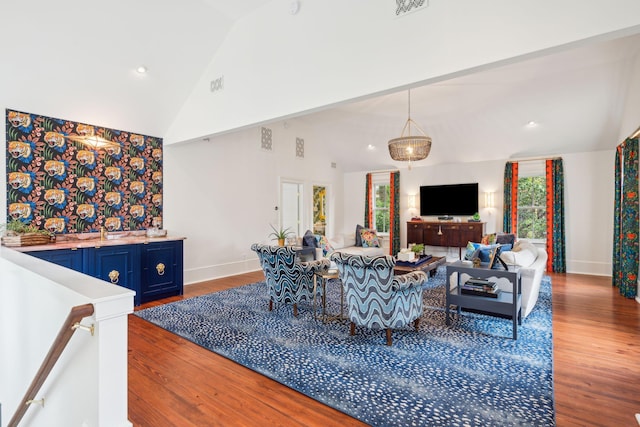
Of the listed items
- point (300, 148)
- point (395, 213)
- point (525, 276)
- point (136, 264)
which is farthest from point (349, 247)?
point (136, 264)

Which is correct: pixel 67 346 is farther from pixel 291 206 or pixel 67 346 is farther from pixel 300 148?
pixel 300 148

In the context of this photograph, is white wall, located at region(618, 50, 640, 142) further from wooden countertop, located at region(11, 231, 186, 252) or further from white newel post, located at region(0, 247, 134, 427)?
wooden countertop, located at region(11, 231, 186, 252)

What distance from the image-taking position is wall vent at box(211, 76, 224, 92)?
4676 millimetres

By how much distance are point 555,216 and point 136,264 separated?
8219mm

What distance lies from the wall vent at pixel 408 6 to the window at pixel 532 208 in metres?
6.29

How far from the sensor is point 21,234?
12.8 ft

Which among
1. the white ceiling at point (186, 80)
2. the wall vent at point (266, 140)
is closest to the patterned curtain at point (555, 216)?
the white ceiling at point (186, 80)

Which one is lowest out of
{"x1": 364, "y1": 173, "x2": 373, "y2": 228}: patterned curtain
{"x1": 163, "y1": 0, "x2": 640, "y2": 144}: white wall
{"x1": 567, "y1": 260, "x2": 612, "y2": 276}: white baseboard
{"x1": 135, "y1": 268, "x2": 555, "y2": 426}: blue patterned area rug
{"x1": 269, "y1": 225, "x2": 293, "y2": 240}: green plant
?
{"x1": 135, "y1": 268, "x2": 555, "y2": 426}: blue patterned area rug

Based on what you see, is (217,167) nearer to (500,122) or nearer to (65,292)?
(65,292)

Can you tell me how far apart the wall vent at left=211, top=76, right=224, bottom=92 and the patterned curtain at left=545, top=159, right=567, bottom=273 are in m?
7.03

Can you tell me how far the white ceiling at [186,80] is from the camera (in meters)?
3.78

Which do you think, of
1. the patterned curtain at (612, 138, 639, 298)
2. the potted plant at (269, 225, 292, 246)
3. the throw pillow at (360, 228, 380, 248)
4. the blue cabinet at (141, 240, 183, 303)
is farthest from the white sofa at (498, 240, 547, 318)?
the blue cabinet at (141, 240, 183, 303)

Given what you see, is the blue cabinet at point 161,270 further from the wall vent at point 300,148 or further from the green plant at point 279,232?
the wall vent at point 300,148

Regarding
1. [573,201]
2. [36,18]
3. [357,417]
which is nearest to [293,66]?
[36,18]
